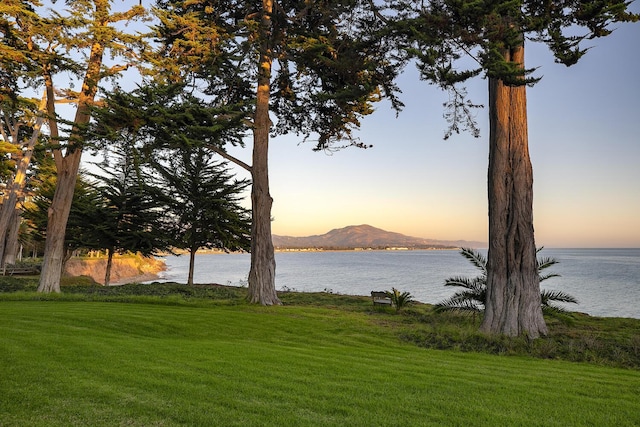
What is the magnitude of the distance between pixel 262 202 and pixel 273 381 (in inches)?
426

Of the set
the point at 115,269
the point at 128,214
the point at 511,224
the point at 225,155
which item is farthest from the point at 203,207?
the point at 115,269

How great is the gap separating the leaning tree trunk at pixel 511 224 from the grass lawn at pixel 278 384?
246 cm

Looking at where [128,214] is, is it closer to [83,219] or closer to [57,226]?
Answer: [83,219]

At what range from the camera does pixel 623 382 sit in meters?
6.09

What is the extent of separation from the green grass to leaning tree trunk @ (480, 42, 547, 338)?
169cm

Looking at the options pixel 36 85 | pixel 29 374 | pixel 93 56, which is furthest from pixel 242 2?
pixel 29 374

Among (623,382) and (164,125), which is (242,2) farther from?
(623,382)

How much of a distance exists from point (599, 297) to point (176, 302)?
108ft

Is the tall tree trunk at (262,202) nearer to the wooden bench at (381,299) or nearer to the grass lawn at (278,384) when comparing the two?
the wooden bench at (381,299)

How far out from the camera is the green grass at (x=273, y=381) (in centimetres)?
422

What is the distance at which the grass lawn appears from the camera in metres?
4.20

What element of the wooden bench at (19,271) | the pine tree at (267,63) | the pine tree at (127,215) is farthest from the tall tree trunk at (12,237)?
the pine tree at (267,63)

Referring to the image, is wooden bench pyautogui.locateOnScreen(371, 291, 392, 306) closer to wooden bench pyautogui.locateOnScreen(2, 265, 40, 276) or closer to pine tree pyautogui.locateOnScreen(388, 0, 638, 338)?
pine tree pyautogui.locateOnScreen(388, 0, 638, 338)

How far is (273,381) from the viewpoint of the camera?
527 centimetres
